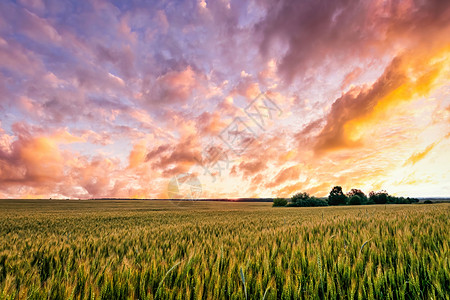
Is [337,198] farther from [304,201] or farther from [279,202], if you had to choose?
[279,202]

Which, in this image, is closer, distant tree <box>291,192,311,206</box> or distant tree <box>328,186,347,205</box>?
distant tree <box>291,192,311,206</box>

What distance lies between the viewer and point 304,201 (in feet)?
157

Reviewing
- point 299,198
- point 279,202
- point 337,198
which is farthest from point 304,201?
point 337,198

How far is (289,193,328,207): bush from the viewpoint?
4748cm

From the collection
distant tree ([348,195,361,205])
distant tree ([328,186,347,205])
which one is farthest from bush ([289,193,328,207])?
distant tree ([348,195,361,205])

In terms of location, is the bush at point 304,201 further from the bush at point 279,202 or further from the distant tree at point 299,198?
the bush at point 279,202

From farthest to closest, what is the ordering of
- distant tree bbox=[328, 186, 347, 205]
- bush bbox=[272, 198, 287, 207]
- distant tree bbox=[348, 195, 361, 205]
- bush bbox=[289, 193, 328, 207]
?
distant tree bbox=[328, 186, 347, 205] → distant tree bbox=[348, 195, 361, 205] → bush bbox=[272, 198, 287, 207] → bush bbox=[289, 193, 328, 207]

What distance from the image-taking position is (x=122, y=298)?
1.55 metres

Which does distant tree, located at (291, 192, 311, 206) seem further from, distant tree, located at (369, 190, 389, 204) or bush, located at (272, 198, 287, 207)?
distant tree, located at (369, 190, 389, 204)

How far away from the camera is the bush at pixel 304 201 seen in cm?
4748

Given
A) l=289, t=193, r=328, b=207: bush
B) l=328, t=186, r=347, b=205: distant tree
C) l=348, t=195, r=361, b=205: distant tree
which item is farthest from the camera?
l=328, t=186, r=347, b=205: distant tree

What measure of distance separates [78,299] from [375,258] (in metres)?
2.73

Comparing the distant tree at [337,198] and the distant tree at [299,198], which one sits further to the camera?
the distant tree at [337,198]

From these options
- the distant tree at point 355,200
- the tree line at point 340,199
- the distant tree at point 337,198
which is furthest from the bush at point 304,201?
the distant tree at point 355,200
